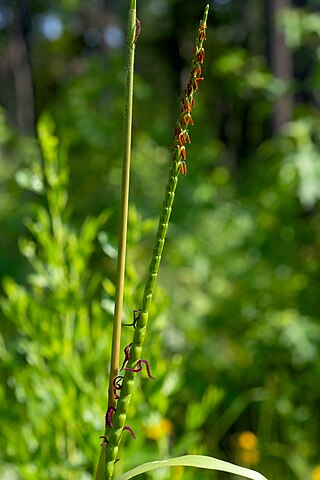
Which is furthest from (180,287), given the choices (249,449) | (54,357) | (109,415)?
(109,415)

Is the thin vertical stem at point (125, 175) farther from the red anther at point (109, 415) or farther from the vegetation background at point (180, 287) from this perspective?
the vegetation background at point (180, 287)

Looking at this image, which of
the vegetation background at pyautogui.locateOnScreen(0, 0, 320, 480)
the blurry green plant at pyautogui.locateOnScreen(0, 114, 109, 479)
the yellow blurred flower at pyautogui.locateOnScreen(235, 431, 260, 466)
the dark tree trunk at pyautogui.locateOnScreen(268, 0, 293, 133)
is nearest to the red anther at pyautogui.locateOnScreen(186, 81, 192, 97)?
the vegetation background at pyautogui.locateOnScreen(0, 0, 320, 480)

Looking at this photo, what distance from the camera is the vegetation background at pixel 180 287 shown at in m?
1.17

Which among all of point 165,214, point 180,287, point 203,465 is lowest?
point 203,465

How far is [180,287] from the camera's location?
3.19 m

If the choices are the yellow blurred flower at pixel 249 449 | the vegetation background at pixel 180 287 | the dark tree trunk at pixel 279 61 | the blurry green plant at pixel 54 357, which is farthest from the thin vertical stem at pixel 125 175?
the dark tree trunk at pixel 279 61

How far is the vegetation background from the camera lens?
3.83ft

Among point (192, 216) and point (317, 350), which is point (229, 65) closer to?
point (192, 216)

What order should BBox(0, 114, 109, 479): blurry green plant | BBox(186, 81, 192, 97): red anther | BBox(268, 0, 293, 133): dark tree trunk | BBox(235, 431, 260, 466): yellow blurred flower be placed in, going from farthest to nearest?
BBox(268, 0, 293, 133): dark tree trunk, BBox(235, 431, 260, 466): yellow blurred flower, BBox(0, 114, 109, 479): blurry green plant, BBox(186, 81, 192, 97): red anther

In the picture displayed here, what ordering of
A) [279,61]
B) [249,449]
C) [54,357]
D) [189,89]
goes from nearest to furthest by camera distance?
[189,89], [54,357], [249,449], [279,61]

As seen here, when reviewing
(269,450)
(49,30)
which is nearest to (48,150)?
(269,450)

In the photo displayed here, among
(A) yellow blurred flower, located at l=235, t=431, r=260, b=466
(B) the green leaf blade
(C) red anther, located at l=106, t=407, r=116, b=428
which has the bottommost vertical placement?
(B) the green leaf blade

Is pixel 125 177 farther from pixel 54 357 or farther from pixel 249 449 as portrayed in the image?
pixel 249 449

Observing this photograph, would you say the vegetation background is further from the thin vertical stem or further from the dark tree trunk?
the thin vertical stem
